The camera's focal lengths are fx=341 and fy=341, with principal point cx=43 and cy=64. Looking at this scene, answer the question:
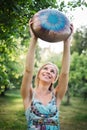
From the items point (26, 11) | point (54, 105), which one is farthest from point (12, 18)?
point (54, 105)

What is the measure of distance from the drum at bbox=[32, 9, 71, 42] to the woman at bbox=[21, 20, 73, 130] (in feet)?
0.31

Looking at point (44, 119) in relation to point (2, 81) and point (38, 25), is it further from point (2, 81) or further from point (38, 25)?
point (2, 81)

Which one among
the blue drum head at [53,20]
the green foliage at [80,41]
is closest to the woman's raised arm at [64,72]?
the blue drum head at [53,20]

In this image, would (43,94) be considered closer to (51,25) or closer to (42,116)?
(42,116)

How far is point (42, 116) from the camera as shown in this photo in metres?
3.59

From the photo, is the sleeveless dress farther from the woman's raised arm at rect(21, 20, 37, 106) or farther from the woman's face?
the woman's face

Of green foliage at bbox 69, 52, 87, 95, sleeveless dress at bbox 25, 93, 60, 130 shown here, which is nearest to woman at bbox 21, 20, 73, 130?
sleeveless dress at bbox 25, 93, 60, 130

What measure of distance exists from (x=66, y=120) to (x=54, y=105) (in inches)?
713

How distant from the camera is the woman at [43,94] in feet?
11.8

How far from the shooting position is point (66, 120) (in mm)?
21516

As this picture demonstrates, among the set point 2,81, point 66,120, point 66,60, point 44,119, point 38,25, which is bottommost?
point 66,120

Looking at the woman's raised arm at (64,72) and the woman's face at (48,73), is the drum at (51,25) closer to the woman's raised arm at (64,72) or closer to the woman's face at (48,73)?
the woman's raised arm at (64,72)

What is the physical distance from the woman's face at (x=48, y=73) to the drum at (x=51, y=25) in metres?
0.42

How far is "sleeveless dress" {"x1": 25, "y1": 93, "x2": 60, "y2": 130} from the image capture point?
11.7 ft
